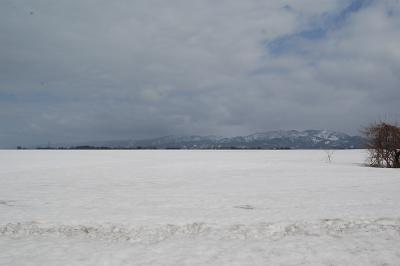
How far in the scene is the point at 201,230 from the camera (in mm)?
10477

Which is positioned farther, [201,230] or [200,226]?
[200,226]

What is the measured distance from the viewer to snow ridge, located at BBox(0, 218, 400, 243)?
32.6ft

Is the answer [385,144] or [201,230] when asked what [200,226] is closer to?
[201,230]

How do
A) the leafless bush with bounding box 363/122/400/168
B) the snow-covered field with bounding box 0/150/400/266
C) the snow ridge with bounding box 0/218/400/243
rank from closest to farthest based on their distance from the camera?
the snow-covered field with bounding box 0/150/400/266 < the snow ridge with bounding box 0/218/400/243 < the leafless bush with bounding box 363/122/400/168

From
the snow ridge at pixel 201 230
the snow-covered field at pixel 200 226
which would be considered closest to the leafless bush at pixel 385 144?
the snow-covered field at pixel 200 226

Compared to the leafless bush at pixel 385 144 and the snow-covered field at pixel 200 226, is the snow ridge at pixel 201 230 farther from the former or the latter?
the leafless bush at pixel 385 144

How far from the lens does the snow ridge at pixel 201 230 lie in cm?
994

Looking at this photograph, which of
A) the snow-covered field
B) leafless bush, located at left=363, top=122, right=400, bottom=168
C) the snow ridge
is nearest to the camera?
the snow-covered field

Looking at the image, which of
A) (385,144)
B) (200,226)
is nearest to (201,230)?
(200,226)

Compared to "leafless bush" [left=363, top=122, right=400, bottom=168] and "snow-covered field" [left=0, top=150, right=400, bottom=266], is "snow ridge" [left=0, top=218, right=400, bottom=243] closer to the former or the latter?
"snow-covered field" [left=0, top=150, right=400, bottom=266]

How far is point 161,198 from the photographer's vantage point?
52.2ft

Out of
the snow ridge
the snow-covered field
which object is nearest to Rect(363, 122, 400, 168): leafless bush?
the snow-covered field

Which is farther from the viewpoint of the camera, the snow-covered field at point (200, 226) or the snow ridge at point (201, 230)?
the snow ridge at point (201, 230)

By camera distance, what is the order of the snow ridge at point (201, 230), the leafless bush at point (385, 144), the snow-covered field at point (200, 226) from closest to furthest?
the snow-covered field at point (200, 226)
the snow ridge at point (201, 230)
the leafless bush at point (385, 144)
